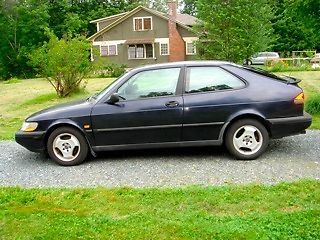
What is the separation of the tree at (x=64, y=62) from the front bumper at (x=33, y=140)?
9.91 meters

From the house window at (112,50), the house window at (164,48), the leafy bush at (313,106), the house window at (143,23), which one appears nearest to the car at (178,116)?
the leafy bush at (313,106)

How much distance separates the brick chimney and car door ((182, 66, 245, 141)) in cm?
3437

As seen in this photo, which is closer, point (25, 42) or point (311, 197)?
point (311, 197)

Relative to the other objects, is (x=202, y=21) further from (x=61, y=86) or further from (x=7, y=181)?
(x=7, y=181)

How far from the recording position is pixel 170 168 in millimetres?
6023

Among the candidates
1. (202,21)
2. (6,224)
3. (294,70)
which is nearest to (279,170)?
(6,224)

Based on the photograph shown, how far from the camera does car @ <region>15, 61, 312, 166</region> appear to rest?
6.23m

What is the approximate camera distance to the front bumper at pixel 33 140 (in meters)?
6.44

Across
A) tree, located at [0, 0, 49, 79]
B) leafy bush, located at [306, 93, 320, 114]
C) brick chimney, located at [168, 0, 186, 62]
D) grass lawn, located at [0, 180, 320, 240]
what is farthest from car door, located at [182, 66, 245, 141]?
tree, located at [0, 0, 49, 79]

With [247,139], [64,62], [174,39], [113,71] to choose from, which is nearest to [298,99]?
[247,139]

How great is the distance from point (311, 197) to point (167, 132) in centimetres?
244

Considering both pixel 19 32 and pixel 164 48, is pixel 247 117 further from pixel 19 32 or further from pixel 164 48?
pixel 19 32

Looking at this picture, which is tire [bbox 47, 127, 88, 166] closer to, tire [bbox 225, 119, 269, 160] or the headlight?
the headlight

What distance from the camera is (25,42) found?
45562 millimetres
